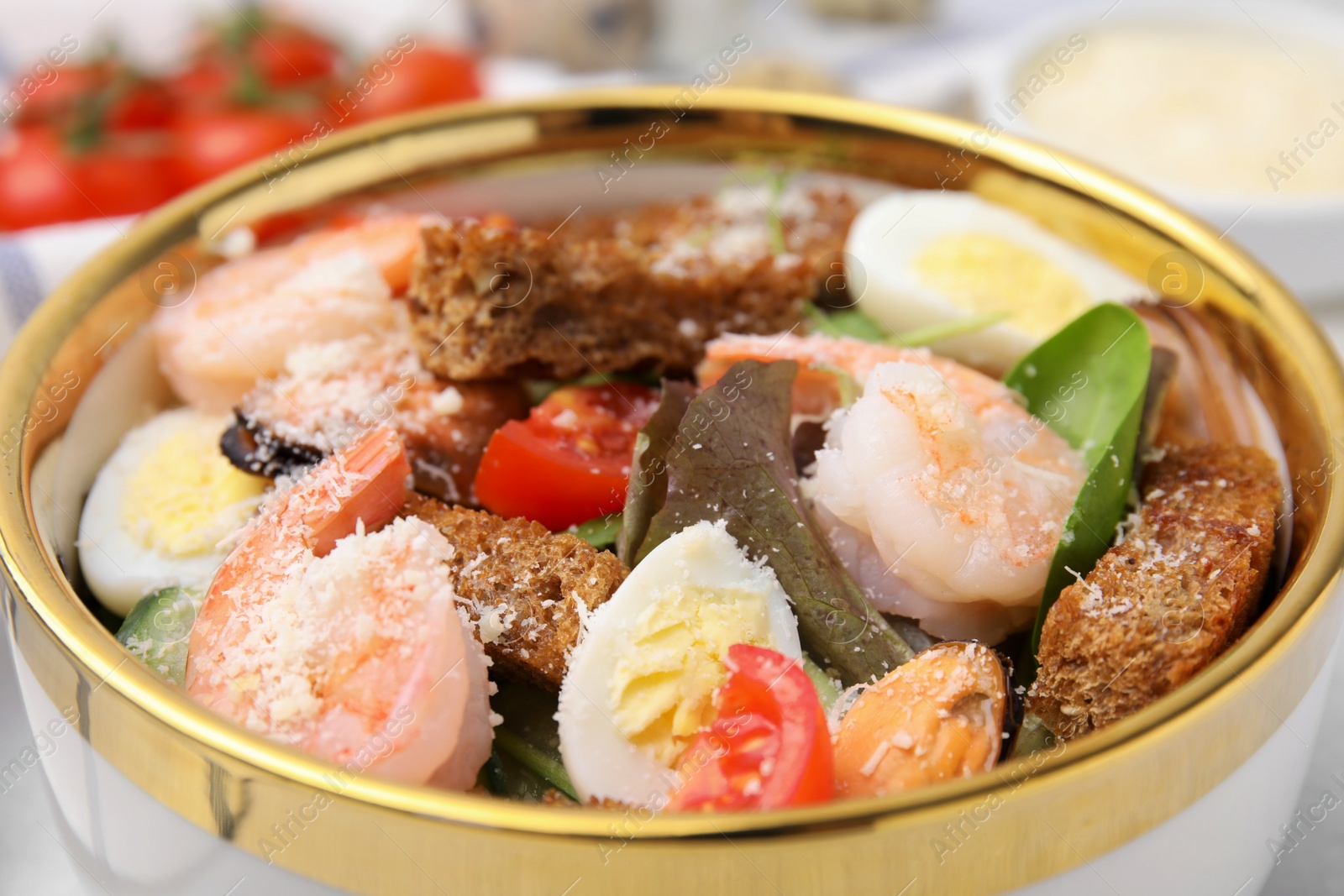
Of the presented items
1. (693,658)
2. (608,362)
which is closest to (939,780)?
(693,658)

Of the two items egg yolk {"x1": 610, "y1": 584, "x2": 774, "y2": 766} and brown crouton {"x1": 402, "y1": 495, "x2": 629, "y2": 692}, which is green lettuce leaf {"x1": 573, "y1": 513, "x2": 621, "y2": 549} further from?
egg yolk {"x1": 610, "y1": 584, "x2": 774, "y2": 766}

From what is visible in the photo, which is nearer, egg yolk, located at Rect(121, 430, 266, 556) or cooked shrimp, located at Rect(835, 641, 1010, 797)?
cooked shrimp, located at Rect(835, 641, 1010, 797)

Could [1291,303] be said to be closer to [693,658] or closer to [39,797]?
[693,658]

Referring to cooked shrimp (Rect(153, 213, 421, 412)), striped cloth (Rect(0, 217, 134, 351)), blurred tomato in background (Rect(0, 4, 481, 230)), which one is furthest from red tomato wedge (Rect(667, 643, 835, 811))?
blurred tomato in background (Rect(0, 4, 481, 230))

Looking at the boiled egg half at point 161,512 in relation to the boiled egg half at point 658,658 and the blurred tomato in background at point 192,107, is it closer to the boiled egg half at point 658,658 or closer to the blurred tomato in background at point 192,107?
the boiled egg half at point 658,658

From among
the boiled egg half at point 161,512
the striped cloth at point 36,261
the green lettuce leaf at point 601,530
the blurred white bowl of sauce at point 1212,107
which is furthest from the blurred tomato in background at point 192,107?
the green lettuce leaf at point 601,530
